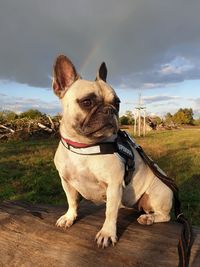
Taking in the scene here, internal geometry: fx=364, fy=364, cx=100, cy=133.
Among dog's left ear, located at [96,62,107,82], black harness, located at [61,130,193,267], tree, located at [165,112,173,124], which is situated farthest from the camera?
tree, located at [165,112,173,124]

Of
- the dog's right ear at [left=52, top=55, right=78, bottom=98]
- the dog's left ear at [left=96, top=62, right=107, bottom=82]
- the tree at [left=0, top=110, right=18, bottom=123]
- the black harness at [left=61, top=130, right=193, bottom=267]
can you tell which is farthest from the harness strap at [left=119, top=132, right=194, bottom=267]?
the tree at [left=0, top=110, right=18, bottom=123]

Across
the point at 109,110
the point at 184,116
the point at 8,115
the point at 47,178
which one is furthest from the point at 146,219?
the point at 184,116

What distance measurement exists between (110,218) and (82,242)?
292 mm

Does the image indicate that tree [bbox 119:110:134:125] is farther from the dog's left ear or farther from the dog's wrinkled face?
the dog's wrinkled face

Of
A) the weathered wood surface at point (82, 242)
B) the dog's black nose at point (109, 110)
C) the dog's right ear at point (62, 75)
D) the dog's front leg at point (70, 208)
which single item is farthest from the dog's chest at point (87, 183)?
the dog's right ear at point (62, 75)

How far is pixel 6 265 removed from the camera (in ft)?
9.89

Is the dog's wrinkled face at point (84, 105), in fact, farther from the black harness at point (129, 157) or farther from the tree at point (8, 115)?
the tree at point (8, 115)

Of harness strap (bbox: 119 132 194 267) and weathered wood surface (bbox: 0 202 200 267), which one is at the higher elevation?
harness strap (bbox: 119 132 194 267)

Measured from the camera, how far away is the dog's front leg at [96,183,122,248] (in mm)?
2818

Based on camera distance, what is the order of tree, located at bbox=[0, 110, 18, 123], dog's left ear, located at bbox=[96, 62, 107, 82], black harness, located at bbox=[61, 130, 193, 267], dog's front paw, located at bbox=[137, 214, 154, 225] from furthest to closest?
1. tree, located at bbox=[0, 110, 18, 123]
2. dog's left ear, located at bbox=[96, 62, 107, 82]
3. dog's front paw, located at bbox=[137, 214, 154, 225]
4. black harness, located at bbox=[61, 130, 193, 267]

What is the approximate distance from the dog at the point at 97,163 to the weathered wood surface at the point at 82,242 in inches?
4.4

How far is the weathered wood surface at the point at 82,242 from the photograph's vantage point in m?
2.60

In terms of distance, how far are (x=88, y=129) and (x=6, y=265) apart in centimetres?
132

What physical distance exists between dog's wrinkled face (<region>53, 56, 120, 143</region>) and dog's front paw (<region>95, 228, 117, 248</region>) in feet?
2.48
